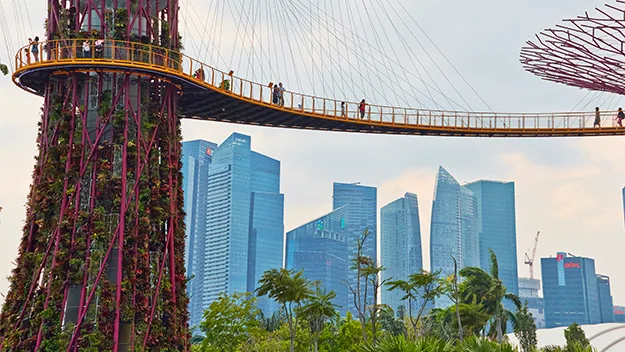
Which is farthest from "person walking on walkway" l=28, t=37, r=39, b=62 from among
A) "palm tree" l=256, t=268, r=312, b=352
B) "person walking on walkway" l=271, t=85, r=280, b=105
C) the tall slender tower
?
"palm tree" l=256, t=268, r=312, b=352

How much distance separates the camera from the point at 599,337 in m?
97.9

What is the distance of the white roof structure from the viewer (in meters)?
94.1

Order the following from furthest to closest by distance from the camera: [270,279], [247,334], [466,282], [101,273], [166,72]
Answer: [466,282] → [247,334] → [270,279] → [166,72] → [101,273]

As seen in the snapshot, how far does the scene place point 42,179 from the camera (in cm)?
4288

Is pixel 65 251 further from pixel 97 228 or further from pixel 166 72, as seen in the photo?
pixel 166 72

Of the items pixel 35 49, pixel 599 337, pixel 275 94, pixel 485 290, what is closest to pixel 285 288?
pixel 275 94

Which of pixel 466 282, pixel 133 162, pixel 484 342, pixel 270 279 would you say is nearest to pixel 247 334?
pixel 270 279

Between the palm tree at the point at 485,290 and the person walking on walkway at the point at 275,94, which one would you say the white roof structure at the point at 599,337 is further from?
the person walking on walkway at the point at 275,94

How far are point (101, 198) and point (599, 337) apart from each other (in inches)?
2835

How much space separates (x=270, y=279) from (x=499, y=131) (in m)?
18.5

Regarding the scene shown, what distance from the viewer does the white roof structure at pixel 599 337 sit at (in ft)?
309

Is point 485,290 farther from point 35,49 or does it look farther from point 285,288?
point 35,49

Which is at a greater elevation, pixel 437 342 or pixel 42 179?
pixel 42 179

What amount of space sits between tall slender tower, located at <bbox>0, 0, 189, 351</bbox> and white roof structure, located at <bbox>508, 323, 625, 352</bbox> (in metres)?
62.3
